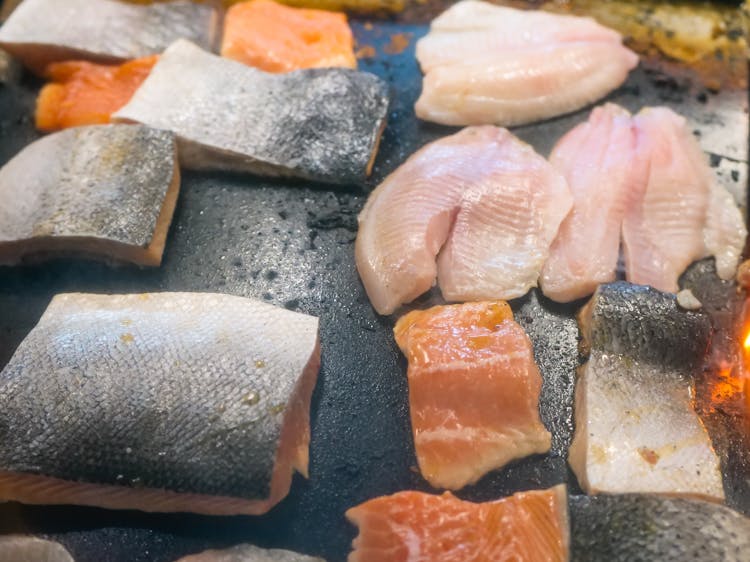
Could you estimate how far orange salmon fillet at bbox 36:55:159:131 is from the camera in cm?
347

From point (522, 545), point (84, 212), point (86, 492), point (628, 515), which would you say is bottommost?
point (86, 492)

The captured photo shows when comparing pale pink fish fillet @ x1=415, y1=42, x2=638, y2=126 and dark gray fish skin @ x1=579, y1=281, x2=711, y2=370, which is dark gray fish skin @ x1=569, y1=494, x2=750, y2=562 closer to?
dark gray fish skin @ x1=579, y1=281, x2=711, y2=370

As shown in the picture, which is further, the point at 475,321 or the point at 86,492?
the point at 475,321

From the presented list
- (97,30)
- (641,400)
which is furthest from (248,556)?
(97,30)

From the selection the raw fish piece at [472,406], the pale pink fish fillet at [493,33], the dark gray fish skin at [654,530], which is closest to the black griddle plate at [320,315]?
the raw fish piece at [472,406]

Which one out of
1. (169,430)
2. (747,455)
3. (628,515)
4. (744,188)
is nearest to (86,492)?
(169,430)

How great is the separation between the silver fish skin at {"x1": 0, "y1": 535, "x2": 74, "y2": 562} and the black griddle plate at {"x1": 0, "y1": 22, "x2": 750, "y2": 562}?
0.32 ft

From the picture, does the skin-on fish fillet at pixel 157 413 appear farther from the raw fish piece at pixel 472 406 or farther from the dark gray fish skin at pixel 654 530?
the dark gray fish skin at pixel 654 530

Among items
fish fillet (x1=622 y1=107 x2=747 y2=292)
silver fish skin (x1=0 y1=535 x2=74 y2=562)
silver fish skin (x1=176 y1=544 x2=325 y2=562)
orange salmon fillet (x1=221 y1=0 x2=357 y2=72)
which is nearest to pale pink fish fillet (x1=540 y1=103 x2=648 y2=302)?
fish fillet (x1=622 y1=107 x2=747 y2=292)

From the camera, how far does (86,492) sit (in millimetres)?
2361

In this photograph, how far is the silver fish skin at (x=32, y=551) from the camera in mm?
2279

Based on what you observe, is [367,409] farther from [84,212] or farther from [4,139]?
[4,139]

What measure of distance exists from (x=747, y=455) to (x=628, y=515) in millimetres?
800

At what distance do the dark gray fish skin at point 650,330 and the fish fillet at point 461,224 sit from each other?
1.27 feet
